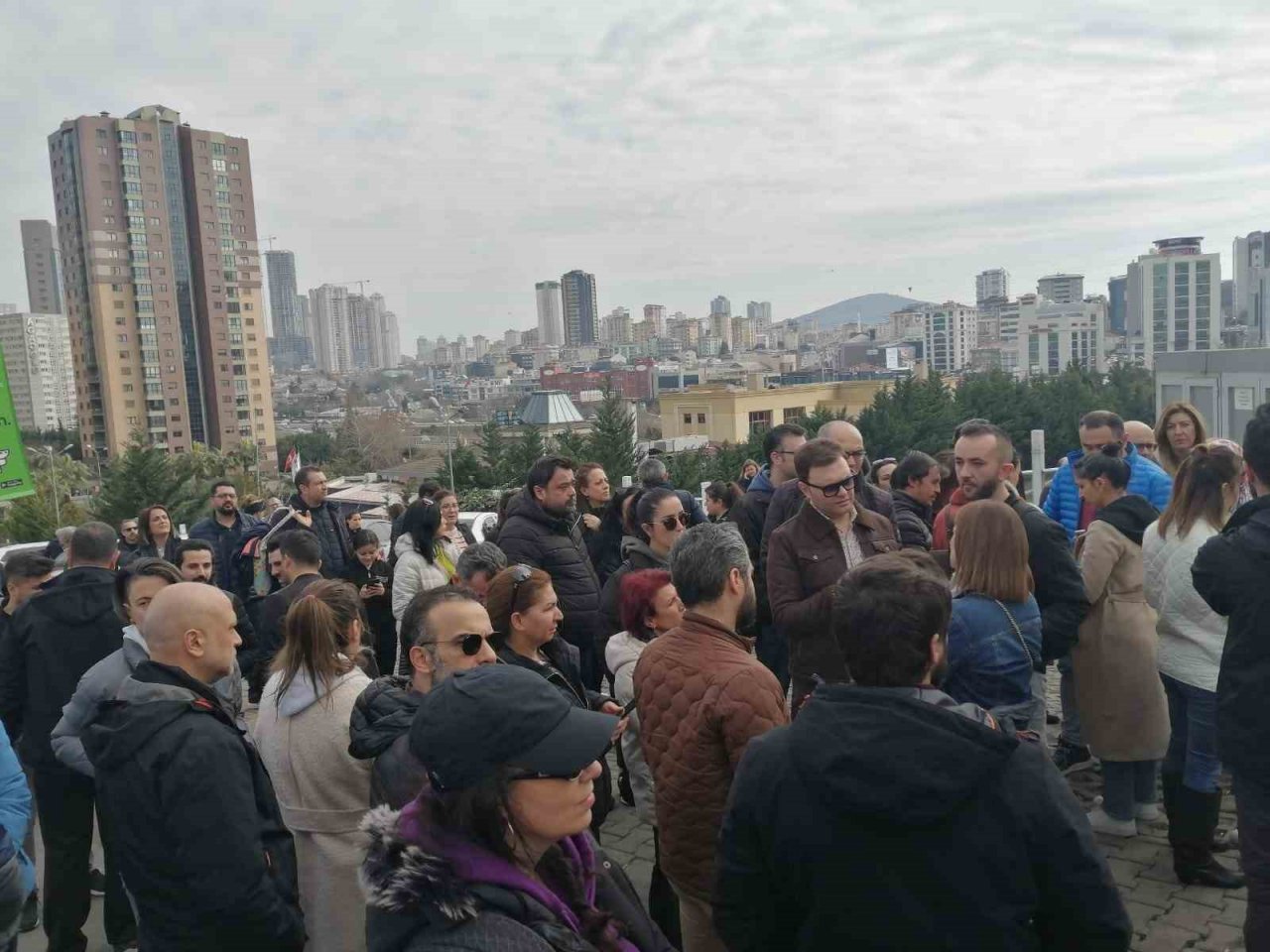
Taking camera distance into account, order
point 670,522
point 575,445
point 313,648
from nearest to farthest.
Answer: point 313,648 < point 670,522 < point 575,445

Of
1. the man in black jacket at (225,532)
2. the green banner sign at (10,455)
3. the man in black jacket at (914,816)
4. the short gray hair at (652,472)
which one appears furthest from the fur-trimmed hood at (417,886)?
the green banner sign at (10,455)

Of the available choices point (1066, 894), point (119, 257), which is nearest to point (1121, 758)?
point (1066, 894)

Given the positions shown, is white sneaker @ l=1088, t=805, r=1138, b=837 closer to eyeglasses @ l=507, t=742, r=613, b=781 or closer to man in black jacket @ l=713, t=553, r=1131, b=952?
man in black jacket @ l=713, t=553, r=1131, b=952

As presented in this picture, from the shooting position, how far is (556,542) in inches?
211

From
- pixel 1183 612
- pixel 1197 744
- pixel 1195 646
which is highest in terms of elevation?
pixel 1183 612

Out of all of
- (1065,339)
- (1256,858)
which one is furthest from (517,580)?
(1065,339)

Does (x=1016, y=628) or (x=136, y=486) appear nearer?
(x=1016, y=628)

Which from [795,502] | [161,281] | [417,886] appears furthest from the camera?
[161,281]

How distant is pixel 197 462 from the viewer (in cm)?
→ 5684

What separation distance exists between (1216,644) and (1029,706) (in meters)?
1.26

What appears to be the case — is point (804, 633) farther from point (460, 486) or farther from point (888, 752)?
point (460, 486)

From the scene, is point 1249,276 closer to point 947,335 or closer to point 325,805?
point 947,335

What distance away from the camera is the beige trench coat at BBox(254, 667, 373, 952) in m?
2.98

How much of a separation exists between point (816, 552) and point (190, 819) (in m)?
2.48
